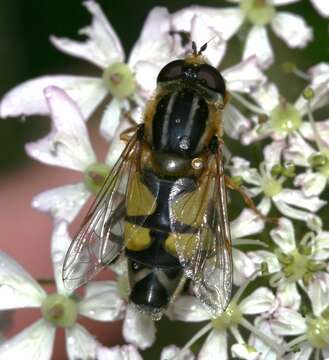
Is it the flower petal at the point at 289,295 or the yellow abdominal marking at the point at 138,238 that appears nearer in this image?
the yellow abdominal marking at the point at 138,238

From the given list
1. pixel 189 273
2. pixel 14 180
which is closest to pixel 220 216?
pixel 189 273

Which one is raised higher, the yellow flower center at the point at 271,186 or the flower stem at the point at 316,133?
the flower stem at the point at 316,133

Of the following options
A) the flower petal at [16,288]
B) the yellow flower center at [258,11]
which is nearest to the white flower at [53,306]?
the flower petal at [16,288]

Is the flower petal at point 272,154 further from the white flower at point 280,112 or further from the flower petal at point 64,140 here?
the flower petal at point 64,140

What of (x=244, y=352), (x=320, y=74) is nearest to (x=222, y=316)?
(x=244, y=352)

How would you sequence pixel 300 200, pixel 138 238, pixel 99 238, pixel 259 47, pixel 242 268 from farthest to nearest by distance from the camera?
1. pixel 259 47
2. pixel 300 200
3. pixel 242 268
4. pixel 99 238
5. pixel 138 238

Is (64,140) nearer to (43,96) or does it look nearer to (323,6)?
(43,96)

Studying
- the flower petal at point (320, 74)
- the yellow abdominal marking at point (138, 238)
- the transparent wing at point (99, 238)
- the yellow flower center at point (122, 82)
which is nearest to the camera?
the yellow abdominal marking at point (138, 238)

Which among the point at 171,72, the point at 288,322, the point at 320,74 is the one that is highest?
the point at 171,72
